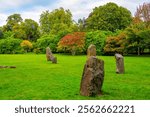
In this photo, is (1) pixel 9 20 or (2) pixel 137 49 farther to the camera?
(1) pixel 9 20

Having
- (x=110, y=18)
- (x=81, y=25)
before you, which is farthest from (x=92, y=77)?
(x=81, y=25)

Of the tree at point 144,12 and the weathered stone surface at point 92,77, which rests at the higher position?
the tree at point 144,12

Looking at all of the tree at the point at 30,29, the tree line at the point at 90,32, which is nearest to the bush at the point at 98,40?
the tree line at the point at 90,32

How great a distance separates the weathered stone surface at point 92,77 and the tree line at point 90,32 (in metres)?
31.5

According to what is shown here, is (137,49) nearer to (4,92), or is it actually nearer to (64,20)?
(64,20)

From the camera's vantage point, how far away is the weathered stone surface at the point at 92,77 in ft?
38.3

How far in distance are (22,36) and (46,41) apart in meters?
20.6

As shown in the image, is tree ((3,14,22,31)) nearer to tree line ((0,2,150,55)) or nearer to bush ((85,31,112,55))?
tree line ((0,2,150,55))

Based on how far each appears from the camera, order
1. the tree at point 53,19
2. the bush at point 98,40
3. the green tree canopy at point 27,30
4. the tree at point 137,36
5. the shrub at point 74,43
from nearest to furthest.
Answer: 1. the tree at point 137,36
2. the bush at point 98,40
3. the shrub at point 74,43
4. the tree at point 53,19
5. the green tree canopy at point 27,30

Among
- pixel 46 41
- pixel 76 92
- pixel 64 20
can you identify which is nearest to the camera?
pixel 76 92

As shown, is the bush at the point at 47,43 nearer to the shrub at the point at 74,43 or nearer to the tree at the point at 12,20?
the shrub at the point at 74,43

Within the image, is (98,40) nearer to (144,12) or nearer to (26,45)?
(144,12)

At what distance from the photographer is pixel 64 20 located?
254ft

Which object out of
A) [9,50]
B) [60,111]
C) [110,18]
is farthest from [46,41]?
[60,111]
